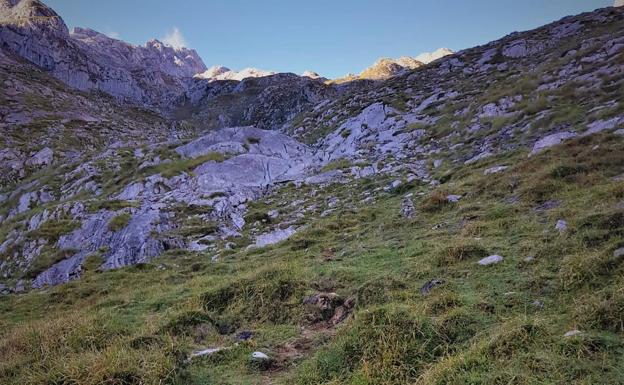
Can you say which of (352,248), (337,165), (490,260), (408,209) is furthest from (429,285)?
(337,165)

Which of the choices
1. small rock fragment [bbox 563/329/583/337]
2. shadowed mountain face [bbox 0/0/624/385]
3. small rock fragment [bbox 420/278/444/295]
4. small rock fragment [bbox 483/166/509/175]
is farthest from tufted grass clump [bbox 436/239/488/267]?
small rock fragment [bbox 483/166/509/175]

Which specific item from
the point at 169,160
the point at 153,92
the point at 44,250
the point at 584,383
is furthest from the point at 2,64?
the point at 584,383

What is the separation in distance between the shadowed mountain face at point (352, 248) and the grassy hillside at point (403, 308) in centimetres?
6

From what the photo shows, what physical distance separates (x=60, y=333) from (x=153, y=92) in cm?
16498

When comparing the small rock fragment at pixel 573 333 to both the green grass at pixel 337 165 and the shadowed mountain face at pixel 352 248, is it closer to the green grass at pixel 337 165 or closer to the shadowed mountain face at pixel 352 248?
the shadowed mountain face at pixel 352 248

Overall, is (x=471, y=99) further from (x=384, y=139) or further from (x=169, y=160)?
(x=169, y=160)

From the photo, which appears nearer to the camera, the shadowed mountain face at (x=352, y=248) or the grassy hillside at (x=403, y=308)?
the grassy hillside at (x=403, y=308)

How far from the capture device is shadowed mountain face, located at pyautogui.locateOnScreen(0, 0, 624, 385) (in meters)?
7.76

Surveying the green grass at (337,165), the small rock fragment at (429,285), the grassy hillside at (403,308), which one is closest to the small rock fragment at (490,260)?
the grassy hillside at (403,308)

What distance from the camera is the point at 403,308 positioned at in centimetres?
877

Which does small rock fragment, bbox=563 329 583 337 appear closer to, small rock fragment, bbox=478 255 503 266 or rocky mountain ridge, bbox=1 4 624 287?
small rock fragment, bbox=478 255 503 266

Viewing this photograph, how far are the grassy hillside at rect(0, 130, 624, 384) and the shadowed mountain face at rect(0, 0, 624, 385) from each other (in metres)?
0.06

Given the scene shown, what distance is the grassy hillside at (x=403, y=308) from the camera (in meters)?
7.11

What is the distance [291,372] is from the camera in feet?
26.8
